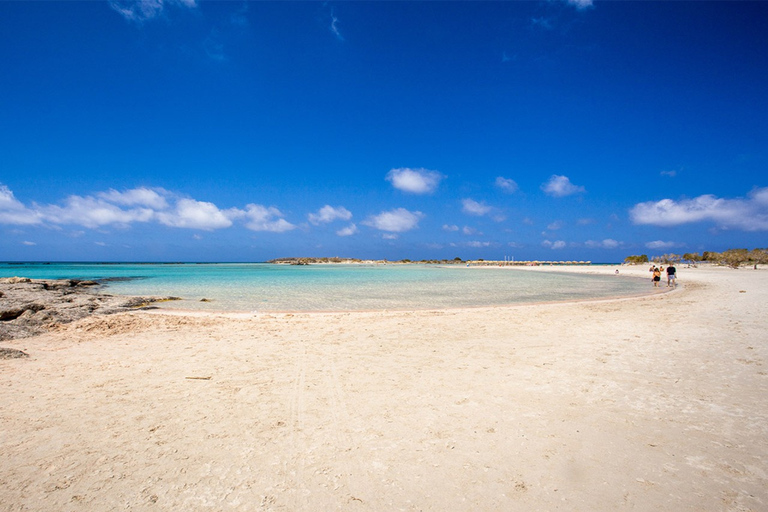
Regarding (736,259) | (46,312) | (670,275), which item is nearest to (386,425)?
(46,312)

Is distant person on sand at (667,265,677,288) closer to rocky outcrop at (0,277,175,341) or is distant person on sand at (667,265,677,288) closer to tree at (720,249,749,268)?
rocky outcrop at (0,277,175,341)

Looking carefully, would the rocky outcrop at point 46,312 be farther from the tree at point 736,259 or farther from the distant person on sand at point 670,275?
the tree at point 736,259

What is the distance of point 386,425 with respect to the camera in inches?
161

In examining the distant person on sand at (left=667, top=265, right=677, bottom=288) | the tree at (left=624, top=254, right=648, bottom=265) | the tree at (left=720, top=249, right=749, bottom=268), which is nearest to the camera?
the distant person on sand at (left=667, top=265, right=677, bottom=288)

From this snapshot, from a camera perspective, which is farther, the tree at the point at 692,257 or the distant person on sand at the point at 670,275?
the tree at the point at 692,257

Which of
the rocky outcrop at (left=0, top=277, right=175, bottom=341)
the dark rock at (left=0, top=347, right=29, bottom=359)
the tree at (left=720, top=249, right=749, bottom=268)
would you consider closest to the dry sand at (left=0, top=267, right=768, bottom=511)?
the dark rock at (left=0, top=347, right=29, bottom=359)

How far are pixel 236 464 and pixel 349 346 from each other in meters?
4.61

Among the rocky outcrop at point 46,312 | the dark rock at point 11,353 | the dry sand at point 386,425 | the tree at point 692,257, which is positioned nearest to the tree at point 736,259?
the tree at point 692,257

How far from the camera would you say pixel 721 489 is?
9.53 feet

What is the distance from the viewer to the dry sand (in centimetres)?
292

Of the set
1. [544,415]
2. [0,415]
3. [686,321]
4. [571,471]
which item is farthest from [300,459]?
[686,321]

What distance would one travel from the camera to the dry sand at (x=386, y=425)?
9.58 feet

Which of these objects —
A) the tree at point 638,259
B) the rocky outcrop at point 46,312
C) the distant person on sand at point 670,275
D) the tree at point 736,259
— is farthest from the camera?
the tree at point 638,259

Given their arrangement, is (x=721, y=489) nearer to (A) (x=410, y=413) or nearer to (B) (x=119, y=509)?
(A) (x=410, y=413)
